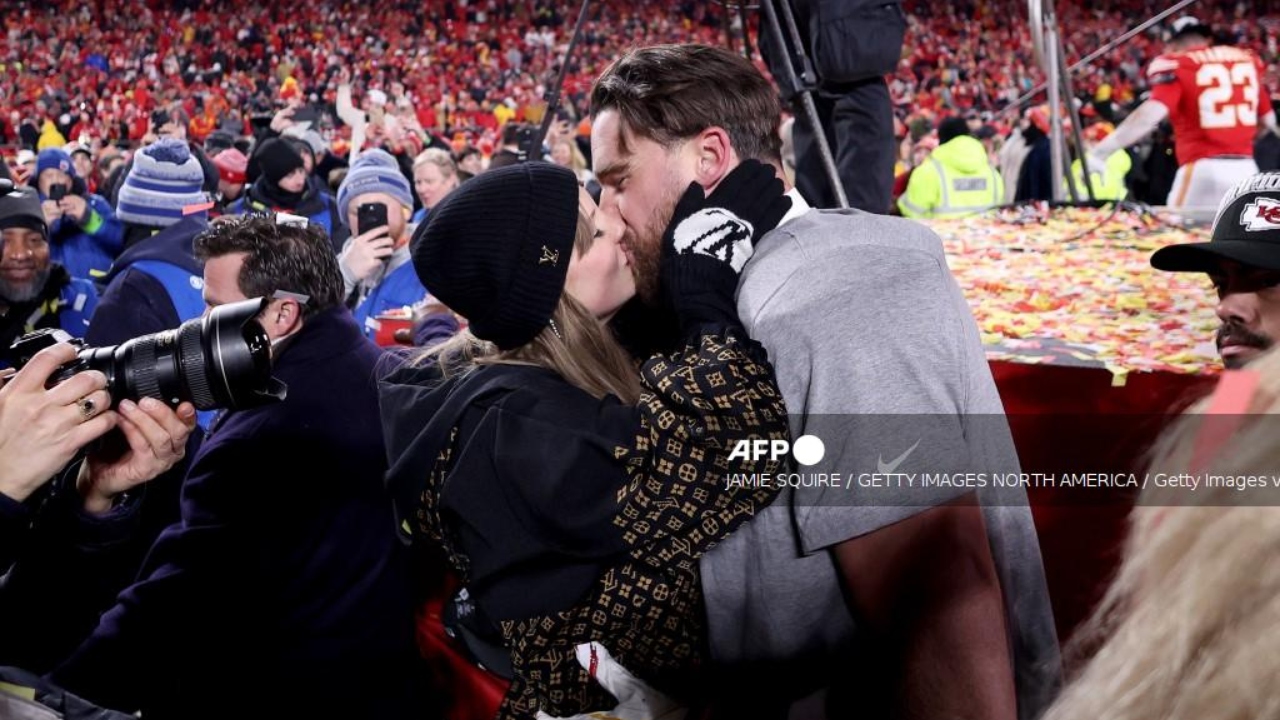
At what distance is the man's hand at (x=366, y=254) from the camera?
13.7 feet

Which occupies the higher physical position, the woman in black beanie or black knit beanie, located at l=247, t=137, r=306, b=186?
the woman in black beanie

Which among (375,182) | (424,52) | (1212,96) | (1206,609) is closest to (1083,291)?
(1206,609)

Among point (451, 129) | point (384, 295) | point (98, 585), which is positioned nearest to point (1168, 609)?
point (98, 585)

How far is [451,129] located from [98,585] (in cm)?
1718

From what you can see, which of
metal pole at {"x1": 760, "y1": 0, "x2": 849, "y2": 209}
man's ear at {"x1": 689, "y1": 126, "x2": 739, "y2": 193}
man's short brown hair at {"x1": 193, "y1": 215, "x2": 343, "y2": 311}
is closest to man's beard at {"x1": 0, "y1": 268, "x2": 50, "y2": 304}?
man's short brown hair at {"x1": 193, "y1": 215, "x2": 343, "y2": 311}

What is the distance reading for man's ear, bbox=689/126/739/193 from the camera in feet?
5.30

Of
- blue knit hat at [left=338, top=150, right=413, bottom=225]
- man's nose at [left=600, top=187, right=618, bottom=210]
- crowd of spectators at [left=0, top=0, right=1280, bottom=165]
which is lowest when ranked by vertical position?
crowd of spectators at [left=0, top=0, right=1280, bottom=165]

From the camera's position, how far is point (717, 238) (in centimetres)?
150

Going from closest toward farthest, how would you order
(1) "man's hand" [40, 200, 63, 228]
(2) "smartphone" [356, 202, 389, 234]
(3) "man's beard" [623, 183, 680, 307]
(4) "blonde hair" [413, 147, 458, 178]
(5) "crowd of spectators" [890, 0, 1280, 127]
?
(3) "man's beard" [623, 183, 680, 307] < (2) "smartphone" [356, 202, 389, 234] < (4) "blonde hair" [413, 147, 458, 178] < (1) "man's hand" [40, 200, 63, 228] < (5) "crowd of spectators" [890, 0, 1280, 127]

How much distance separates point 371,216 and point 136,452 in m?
2.81

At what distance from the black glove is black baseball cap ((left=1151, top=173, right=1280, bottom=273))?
96 cm

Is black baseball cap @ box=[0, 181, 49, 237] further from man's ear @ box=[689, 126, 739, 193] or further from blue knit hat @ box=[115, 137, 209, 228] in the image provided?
man's ear @ box=[689, 126, 739, 193]

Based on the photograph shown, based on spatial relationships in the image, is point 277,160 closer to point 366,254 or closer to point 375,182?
point 375,182

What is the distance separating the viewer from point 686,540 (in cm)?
139
